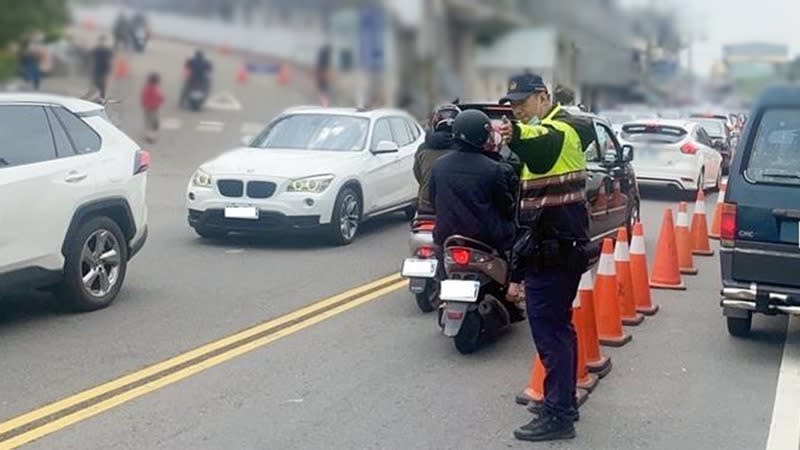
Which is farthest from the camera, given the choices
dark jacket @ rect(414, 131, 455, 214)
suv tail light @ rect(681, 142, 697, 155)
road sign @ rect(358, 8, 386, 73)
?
suv tail light @ rect(681, 142, 697, 155)

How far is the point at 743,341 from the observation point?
8211 mm

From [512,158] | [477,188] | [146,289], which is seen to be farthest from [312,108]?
[477,188]

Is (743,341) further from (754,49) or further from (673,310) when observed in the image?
(754,49)

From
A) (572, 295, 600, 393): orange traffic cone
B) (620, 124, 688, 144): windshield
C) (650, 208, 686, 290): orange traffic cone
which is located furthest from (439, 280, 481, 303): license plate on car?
(620, 124, 688, 144): windshield

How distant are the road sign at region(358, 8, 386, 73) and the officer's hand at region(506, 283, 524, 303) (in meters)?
2.42

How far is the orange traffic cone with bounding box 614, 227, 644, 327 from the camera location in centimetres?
868

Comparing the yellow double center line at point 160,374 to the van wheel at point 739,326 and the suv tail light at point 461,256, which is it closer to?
the suv tail light at point 461,256

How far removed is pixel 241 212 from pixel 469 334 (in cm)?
503

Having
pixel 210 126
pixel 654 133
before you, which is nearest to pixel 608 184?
pixel 654 133

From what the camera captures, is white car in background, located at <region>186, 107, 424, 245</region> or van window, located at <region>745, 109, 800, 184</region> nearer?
van window, located at <region>745, 109, 800, 184</region>

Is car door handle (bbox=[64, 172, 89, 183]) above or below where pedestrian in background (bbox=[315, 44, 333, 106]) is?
below

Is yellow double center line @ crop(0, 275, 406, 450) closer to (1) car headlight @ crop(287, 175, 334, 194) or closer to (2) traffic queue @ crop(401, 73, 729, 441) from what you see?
(2) traffic queue @ crop(401, 73, 729, 441)

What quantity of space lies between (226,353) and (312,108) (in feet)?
20.3

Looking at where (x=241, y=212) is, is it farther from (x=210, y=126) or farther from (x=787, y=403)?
(x=210, y=126)
